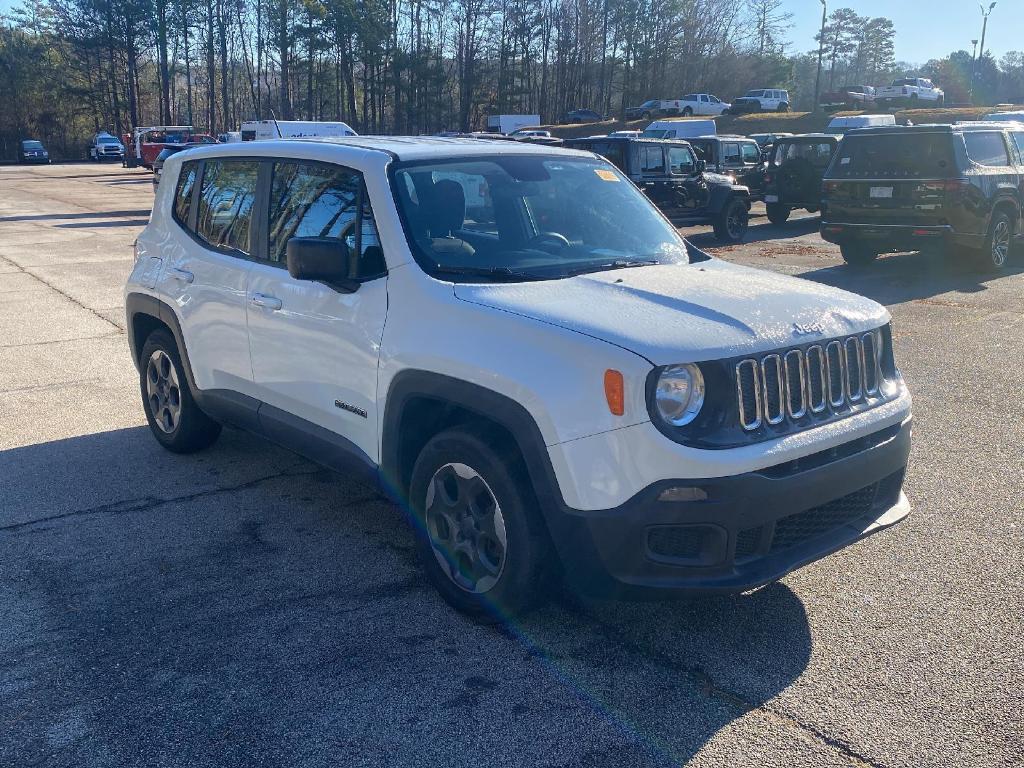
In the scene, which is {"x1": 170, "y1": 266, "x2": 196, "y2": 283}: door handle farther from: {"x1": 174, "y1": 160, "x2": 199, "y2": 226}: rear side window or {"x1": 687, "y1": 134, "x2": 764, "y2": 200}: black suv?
{"x1": 687, "y1": 134, "x2": 764, "y2": 200}: black suv

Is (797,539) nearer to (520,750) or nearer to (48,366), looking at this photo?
(520,750)

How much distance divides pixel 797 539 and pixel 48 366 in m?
6.95

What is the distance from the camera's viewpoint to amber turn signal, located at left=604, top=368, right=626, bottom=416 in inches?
127

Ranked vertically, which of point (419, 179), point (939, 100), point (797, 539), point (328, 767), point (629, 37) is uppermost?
point (629, 37)

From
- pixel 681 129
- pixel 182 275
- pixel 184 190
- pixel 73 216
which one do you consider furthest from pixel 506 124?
pixel 182 275

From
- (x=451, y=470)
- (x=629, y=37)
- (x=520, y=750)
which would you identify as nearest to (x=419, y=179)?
(x=451, y=470)

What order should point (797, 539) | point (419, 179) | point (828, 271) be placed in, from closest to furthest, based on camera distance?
point (797, 539)
point (419, 179)
point (828, 271)

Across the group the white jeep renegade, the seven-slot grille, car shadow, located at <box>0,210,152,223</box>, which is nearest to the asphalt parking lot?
the white jeep renegade

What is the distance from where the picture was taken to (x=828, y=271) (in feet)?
46.9

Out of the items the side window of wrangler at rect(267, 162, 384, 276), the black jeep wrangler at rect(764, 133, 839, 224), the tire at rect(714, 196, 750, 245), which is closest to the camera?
the side window of wrangler at rect(267, 162, 384, 276)

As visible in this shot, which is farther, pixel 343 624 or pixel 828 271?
pixel 828 271

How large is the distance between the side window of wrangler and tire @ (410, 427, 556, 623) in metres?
0.93

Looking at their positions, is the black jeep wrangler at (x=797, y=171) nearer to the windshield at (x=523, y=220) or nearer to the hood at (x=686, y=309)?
the windshield at (x=523, y=220)

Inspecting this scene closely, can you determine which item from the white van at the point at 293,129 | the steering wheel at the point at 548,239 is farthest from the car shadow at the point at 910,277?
the white van at the point at 293,129
